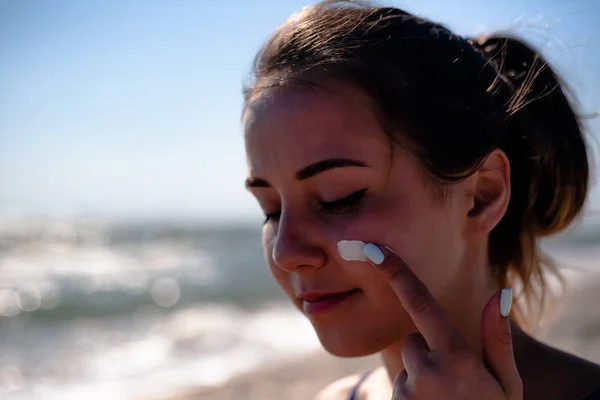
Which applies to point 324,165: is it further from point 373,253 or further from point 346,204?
point 373,253

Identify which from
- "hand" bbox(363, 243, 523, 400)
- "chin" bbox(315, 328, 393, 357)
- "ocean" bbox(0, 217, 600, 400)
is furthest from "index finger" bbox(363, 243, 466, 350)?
"ocean" bbox(0, 217, 600, 400)

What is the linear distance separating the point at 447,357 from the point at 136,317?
10282 mm

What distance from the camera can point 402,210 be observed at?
189cm

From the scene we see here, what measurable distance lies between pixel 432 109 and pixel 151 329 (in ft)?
28.9

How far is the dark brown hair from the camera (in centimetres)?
194

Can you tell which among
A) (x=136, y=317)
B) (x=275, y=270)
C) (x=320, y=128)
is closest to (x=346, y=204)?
(x=320, y=128)

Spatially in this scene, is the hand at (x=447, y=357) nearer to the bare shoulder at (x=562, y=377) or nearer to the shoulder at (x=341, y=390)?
the bare shoulder at (x=562, y=377)

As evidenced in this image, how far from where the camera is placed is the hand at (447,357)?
4.94 ft

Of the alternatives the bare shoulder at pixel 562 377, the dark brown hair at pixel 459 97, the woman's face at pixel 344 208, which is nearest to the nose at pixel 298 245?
the woman's face at pixel 344 208

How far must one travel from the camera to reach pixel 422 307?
159 centimetres

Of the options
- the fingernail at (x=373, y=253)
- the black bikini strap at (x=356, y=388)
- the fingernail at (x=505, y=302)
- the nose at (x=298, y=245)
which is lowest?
the black bikini strap at (x=356, y=388)

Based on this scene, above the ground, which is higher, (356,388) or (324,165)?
(324,165)

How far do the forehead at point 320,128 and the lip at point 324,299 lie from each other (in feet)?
1.32

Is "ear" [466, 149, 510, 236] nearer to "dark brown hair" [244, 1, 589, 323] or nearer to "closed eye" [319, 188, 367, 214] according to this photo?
"dark brown hair" [244, 1, 589, 323]
